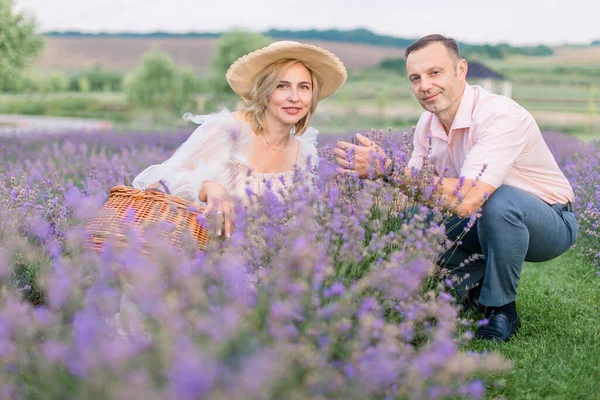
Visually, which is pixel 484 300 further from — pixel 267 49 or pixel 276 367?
pixel 276 367

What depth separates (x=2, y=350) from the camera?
1443mm

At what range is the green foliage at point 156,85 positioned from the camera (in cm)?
3269

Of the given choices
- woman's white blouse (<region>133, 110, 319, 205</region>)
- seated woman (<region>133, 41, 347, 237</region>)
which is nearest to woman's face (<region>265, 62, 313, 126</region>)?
seated woman (<region>133, 41, 347, 237</region>)

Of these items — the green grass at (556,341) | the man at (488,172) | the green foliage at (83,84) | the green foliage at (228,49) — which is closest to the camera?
the green grass at (556,341)

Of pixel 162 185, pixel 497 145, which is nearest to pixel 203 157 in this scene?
pixel 162 185

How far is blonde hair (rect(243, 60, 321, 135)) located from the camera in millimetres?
3242

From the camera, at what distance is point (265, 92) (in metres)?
3.24

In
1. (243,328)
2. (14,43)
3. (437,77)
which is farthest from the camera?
(14,43)

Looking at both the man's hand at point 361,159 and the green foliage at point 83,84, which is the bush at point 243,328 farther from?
the green foliage at point 83,84

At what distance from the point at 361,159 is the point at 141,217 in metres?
1.03

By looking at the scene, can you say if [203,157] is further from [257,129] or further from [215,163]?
[257,129]

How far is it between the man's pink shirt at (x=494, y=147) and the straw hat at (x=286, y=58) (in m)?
0.57

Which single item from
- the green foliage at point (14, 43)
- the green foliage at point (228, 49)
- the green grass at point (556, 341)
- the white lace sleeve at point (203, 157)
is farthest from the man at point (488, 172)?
the green foliage at point (228, 49)

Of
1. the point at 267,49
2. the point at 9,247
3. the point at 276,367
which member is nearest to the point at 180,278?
the point at 276,367
